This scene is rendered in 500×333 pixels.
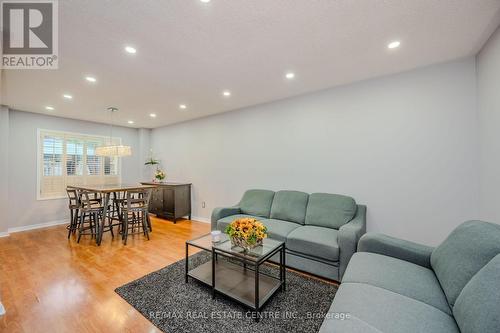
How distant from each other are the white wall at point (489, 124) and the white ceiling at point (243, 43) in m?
0.19

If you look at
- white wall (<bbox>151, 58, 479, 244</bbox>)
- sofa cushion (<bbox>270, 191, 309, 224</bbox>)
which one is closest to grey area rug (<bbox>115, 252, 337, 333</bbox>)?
sofa cushion (<bbox>270, 191, 309, 224</bbox>)

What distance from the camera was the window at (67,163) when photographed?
4.75m

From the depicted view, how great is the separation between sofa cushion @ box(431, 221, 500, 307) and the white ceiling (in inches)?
67.4

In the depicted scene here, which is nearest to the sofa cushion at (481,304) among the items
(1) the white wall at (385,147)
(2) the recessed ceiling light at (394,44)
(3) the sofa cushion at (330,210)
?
(3) the sofa cushion at (330,210)

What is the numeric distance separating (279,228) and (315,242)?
0.60 m

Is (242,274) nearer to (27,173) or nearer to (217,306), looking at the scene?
(217,306)

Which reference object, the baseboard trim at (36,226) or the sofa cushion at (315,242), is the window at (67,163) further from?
the sofa cushion at (315,242)

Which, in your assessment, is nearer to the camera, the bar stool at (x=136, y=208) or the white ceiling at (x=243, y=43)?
the white ceiling at (x=243, y=43)

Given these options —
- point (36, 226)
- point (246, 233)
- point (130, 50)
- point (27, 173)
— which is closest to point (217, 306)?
point (246, 233)

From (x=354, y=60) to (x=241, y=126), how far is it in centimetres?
245

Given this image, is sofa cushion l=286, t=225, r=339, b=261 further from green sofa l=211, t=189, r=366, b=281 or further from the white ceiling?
the white ceiling

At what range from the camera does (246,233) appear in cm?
206

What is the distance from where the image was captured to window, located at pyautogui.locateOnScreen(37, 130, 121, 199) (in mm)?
4746

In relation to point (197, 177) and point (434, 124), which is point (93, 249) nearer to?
point (197, 177)
